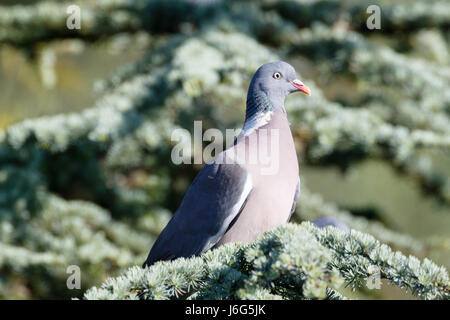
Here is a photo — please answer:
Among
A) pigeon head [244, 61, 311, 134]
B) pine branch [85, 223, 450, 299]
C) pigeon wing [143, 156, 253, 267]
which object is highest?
pigeon head [244, 61, 311, 134]

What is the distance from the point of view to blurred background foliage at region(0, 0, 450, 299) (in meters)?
2.16

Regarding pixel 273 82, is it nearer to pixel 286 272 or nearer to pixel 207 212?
pixel 207 212

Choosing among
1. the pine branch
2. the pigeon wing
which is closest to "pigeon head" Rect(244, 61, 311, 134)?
the pigeon wing

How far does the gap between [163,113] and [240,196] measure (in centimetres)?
69

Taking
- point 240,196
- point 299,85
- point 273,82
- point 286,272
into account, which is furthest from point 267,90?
point 286,272

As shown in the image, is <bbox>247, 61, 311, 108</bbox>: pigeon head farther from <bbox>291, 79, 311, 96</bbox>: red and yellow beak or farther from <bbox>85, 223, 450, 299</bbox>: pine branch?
<bbox>85, 223, 450, 299</bbox>: pine branch

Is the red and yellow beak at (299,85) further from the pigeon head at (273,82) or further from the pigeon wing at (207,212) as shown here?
the pigeon wing at (207,212)

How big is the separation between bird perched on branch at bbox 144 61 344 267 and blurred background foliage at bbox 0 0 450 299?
12.3 inches

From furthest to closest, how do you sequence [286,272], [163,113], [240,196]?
[163,113] < [240,196] < [286,272]

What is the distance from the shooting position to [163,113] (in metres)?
2.30

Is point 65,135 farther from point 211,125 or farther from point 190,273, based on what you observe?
point 190,273

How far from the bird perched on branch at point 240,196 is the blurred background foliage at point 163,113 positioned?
0.31m
